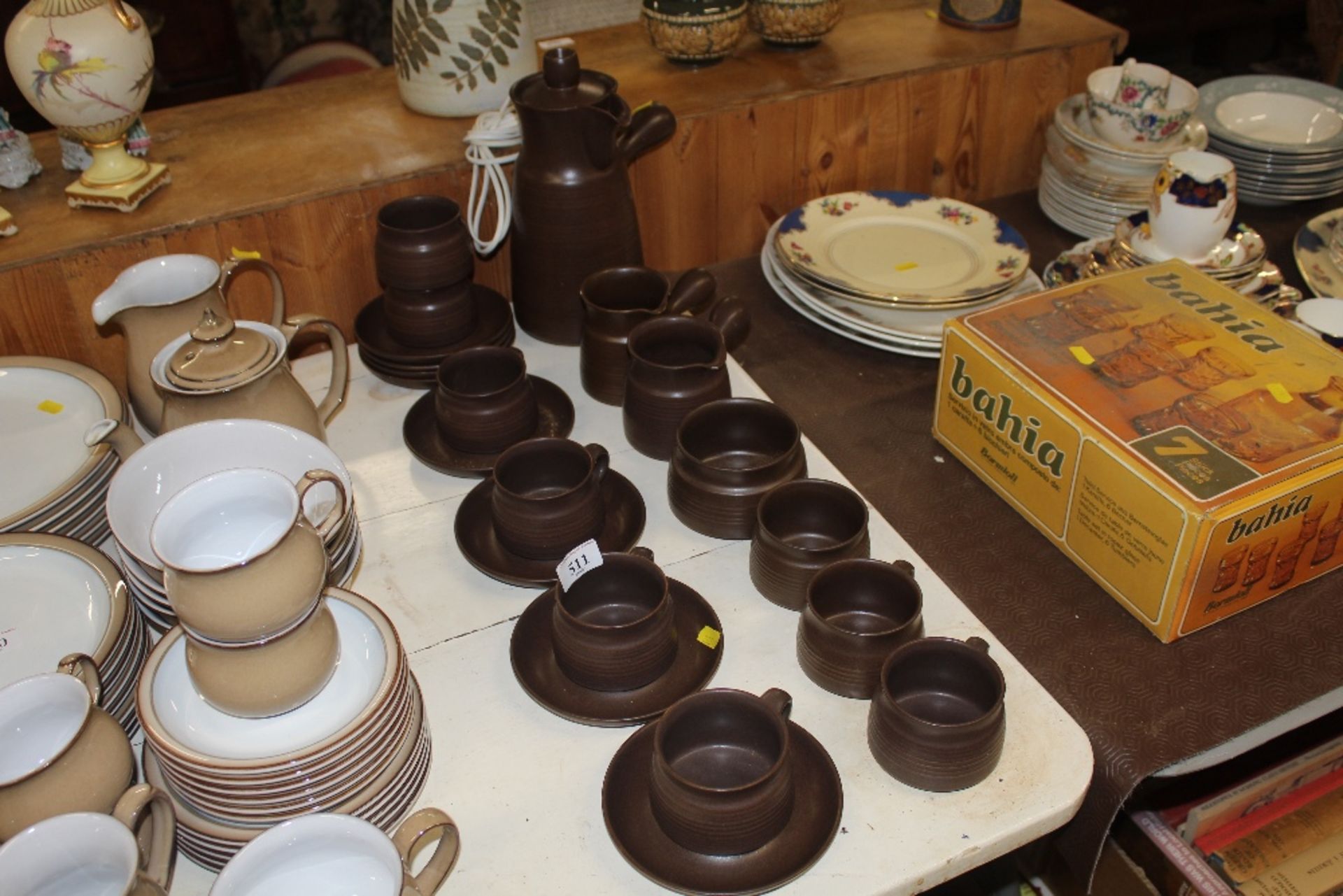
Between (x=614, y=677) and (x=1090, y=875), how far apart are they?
482 mm

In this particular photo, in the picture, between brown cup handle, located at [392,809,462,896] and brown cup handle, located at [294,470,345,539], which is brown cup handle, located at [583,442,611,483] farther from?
brown cup handle, located at [392,809,462,896]

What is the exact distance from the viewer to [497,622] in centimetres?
111

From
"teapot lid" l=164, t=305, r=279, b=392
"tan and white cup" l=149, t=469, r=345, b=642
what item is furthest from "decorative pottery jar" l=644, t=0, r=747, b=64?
"tan and white cup" l=149, t=469, r=345, b=642

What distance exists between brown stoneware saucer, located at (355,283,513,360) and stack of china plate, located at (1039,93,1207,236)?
2.77 ft

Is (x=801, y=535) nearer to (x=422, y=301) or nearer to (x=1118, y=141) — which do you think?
(x=422, y=301)

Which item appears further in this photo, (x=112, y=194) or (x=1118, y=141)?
(x=1118, y=141)

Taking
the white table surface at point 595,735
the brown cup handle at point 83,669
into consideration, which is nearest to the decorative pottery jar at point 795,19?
the white table surface at point 595,735

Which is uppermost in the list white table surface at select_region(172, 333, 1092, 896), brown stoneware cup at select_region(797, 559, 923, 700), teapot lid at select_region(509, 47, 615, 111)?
teapot lid at select_region(509, 47, 615, 111)

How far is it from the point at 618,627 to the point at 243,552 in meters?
0.32

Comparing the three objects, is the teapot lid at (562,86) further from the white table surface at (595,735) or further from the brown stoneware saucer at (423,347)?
the white table surface at (595,735)

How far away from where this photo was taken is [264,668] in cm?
87

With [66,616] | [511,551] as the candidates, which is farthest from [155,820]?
[511,551]

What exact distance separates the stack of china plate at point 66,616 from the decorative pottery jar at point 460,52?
77cm

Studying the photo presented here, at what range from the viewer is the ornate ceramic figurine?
4.08 ft
